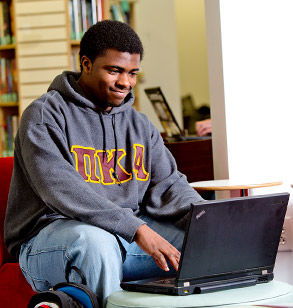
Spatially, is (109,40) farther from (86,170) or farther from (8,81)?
(8,81)

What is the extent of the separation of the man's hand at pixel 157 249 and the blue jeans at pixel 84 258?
85 mm

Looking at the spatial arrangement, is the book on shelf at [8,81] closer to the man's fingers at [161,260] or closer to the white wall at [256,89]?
the white wall at [256,89]

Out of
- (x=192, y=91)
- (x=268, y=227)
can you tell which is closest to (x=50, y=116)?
(x=268, y=227)

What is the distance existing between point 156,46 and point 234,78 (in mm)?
3531

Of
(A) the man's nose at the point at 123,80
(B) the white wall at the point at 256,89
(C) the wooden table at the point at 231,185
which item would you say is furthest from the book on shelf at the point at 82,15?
(A) the man's nose at the point at 123,80

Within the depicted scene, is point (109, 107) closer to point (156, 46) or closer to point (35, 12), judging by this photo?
point (35, 12)

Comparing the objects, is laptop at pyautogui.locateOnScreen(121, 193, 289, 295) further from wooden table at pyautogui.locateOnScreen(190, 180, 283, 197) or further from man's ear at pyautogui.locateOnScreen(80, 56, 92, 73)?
man's ear at pyautogui.locateOnScreen(80, 56, 92, 73)

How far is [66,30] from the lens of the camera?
4.67 m

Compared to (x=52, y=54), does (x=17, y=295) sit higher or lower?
lower

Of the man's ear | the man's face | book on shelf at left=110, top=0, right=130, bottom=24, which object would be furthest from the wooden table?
book on shelf at left=110, top=0, right=130, bottom=24

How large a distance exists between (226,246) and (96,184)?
0.54m

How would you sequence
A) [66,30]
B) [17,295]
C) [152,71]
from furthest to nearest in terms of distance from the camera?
[152,71] < [66,30] < [17,295]

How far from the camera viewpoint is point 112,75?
2068 mm

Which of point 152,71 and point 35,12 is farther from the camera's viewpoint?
point 152,71
